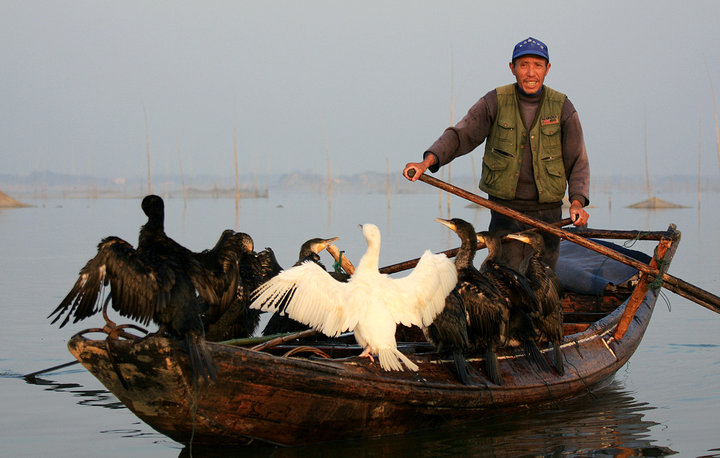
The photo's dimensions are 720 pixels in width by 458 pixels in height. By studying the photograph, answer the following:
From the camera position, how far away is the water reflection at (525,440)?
16.4 feet

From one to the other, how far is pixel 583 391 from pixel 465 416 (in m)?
1.32

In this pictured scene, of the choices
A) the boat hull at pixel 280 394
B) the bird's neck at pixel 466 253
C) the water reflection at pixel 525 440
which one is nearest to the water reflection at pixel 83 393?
the water reflection at pixel 525 440

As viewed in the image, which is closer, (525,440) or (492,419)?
(525,440)

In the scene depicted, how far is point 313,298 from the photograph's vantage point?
15.3 ft

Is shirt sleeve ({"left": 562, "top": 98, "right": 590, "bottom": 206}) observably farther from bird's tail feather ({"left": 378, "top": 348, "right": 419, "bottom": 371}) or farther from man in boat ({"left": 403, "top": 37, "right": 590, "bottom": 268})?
bird's tail feather ({"left": 378, "top": 348, "right": 419, "bottom": 371})

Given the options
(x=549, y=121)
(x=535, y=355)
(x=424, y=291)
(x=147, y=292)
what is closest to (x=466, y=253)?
(x=535, y=355)

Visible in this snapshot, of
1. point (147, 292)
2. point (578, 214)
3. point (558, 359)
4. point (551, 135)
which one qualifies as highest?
Result: point (551, 135)

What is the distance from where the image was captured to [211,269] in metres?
4.66

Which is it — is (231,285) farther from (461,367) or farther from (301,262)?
(301,262)

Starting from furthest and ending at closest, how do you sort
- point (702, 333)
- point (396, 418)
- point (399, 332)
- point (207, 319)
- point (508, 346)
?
point (702, 333) → point (399, 332) → point (508, 346) → point (207, 319) → point (396, 418)

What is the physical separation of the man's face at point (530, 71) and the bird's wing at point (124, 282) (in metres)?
3.38

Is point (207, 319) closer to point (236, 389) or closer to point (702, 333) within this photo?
point (236, 389)

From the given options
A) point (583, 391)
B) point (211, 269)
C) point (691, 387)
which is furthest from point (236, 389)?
point (691, 387)

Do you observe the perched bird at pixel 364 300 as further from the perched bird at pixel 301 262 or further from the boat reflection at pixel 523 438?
the perched bird at pixel 301 262
